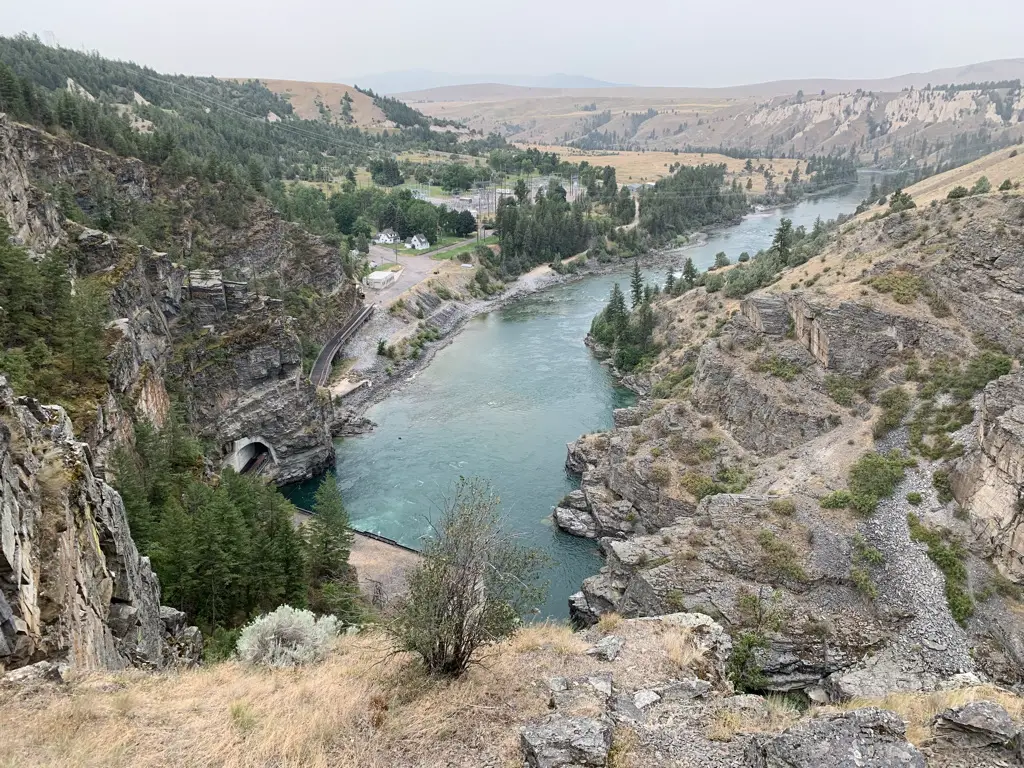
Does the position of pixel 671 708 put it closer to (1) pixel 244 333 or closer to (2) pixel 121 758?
(2) pixel 121 758

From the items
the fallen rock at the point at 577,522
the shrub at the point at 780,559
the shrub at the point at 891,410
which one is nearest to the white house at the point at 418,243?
the fallen rock at the point at 577,522

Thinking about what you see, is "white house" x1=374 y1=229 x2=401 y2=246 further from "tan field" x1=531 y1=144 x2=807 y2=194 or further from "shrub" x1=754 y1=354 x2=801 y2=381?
"shrub" x1=754 y1=354 x2=801 y2=381

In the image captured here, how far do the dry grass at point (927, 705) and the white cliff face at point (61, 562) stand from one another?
12.3 m

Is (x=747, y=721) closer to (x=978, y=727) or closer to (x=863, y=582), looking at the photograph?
(x=978, y=727)

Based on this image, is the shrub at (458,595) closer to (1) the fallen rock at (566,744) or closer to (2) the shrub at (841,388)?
(1) the fallen rock at (566,744)

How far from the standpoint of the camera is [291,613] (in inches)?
635

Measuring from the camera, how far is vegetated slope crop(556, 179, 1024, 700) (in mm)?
22062

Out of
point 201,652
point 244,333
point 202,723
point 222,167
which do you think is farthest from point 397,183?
point 202,723

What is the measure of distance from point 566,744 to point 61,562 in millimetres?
8830

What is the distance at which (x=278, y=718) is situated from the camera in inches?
375

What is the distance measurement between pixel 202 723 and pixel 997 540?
24.8 metres

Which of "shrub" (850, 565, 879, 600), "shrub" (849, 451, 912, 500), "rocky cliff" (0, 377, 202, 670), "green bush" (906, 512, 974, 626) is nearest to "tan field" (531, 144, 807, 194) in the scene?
"shrub" (849, 451, 912, 500)

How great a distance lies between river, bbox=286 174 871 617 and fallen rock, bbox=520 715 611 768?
15.5 metres

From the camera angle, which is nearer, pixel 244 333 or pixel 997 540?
pixel 997 540
